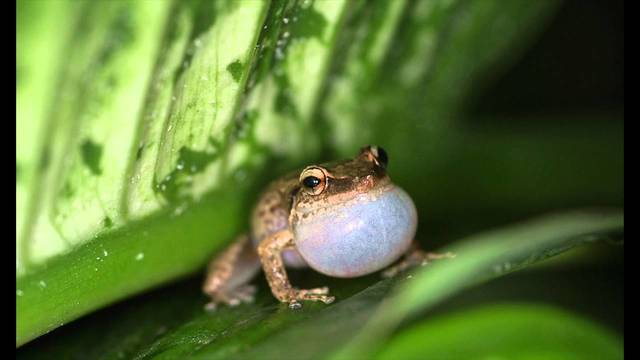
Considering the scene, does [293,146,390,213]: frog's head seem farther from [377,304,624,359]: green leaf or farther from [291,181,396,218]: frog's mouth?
[377,304,624,359]: green leaf

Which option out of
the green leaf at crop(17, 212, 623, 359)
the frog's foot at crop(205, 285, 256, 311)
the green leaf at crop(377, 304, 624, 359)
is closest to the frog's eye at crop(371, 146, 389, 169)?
the green leaf at crop(17, 212, 623, 359)

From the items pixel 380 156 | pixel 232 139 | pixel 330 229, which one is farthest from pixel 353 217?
pixel 232 139

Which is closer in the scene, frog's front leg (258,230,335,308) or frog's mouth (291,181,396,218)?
frog's front leg (258,230,335,308)

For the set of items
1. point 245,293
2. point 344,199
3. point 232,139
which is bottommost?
point 245,293

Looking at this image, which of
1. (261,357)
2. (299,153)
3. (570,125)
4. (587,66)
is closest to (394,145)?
(299,153)

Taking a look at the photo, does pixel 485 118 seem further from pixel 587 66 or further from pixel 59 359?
pixel 59 359

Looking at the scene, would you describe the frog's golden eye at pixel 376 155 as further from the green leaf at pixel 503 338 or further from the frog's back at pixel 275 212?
the green leaf at pixel 503 338

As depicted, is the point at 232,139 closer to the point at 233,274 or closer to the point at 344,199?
the point at 344,199
